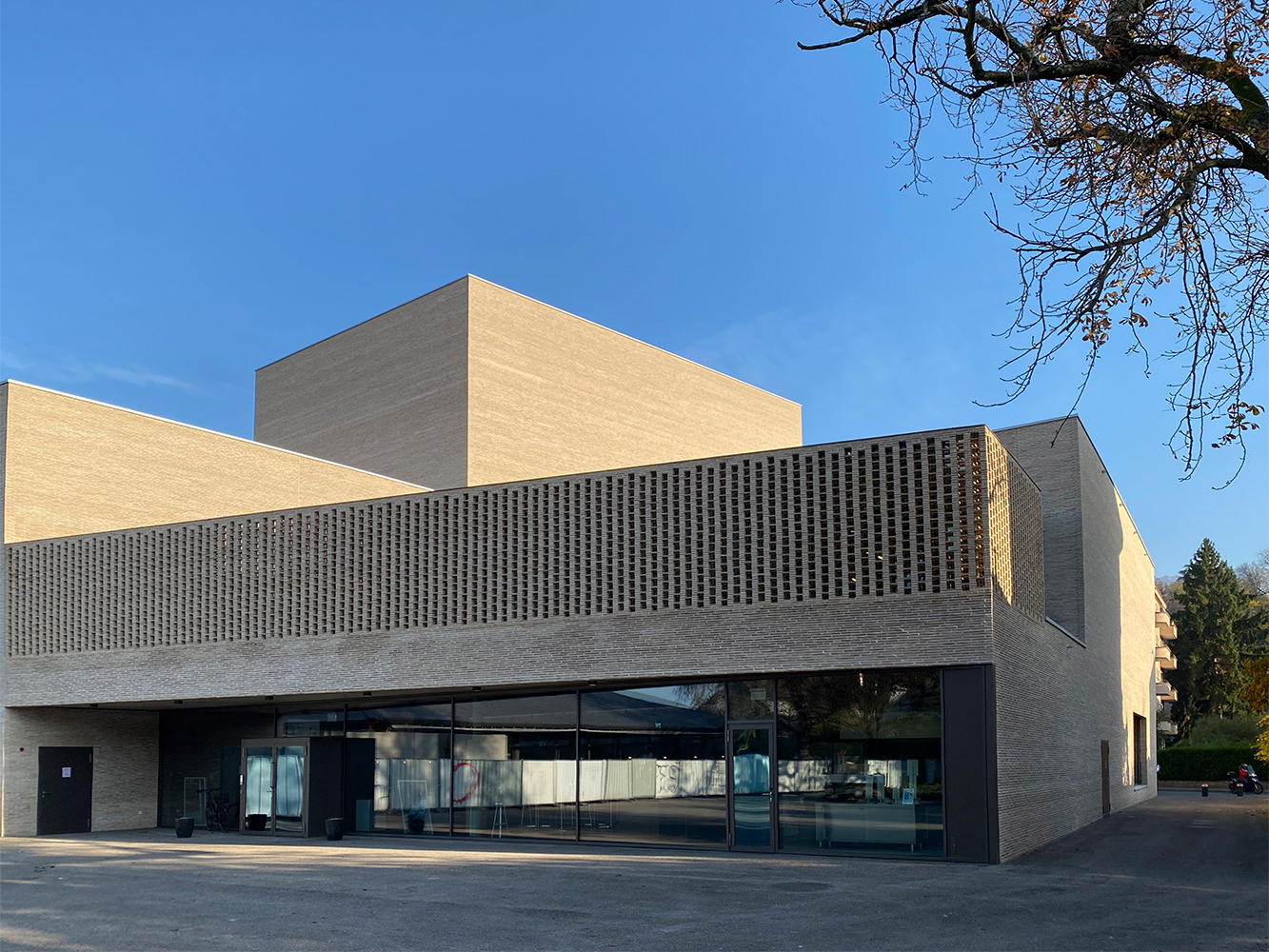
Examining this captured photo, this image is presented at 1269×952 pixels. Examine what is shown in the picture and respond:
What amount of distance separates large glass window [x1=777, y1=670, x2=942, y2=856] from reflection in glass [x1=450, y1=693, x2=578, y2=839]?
15.5 ft

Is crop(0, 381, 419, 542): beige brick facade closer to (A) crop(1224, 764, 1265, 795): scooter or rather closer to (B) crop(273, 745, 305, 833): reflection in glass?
(B) crop(273, 745, 305, 833): reflection in glass

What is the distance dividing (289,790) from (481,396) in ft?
47.0

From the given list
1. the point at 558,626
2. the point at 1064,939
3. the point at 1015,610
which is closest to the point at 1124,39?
the point at 1064,939

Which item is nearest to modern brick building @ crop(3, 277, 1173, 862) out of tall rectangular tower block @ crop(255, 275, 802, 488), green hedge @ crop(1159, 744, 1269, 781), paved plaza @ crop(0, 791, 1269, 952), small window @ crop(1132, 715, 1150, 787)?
tall rectangular tower block @ crop(255, 275, 802, 488)

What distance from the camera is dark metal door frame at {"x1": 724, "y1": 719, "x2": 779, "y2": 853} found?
1970cm

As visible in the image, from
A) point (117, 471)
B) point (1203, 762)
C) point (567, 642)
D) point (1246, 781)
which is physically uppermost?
point (117, 471)

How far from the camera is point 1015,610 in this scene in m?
20.4

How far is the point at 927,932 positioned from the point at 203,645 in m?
17.9

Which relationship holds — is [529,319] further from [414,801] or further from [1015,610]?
[1015,610]

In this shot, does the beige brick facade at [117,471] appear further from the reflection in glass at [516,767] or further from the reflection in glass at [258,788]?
the reflection in glass at [516,767]

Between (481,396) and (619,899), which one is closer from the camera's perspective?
(619,899)

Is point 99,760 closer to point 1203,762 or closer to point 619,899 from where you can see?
point 619,899

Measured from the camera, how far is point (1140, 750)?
145 ft

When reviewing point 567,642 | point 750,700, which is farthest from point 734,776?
point 567,642
